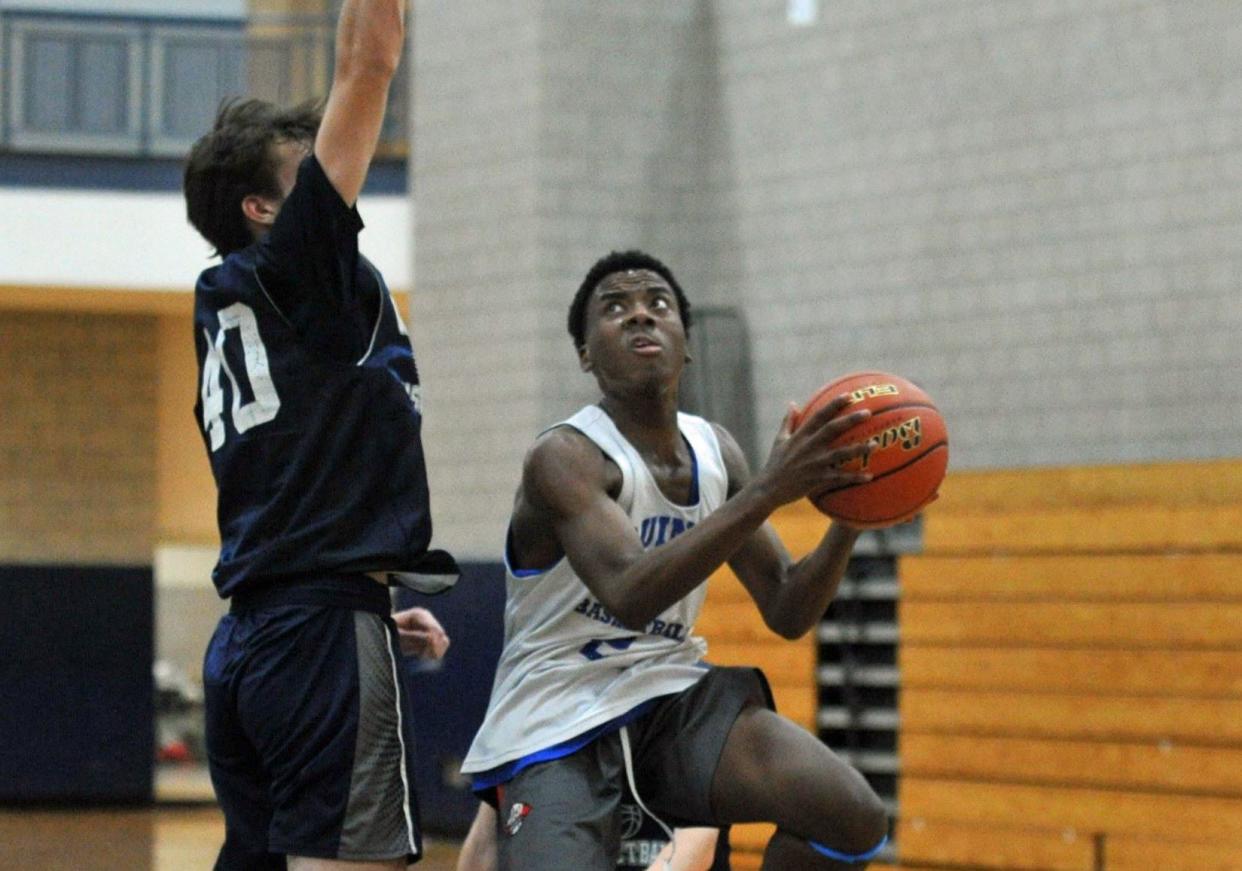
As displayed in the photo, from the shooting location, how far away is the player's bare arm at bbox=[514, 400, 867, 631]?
10.4ft

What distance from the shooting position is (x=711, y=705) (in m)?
3.63

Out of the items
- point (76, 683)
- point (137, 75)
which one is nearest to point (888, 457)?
point (76, 683)

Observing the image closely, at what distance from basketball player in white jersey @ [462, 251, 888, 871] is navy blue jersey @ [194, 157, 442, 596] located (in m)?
0.39

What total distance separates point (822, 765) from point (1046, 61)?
5532mm

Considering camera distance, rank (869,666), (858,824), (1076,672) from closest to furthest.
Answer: (858,824)
(1076,672)
(869,666)

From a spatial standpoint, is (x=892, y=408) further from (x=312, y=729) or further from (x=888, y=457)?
(x=312, y=729)

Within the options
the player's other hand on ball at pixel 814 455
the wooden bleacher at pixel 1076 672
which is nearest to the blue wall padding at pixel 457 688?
the wooden bleacher at pixel 1076 672

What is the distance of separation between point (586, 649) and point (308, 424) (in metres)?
0.78

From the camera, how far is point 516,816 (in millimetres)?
3537

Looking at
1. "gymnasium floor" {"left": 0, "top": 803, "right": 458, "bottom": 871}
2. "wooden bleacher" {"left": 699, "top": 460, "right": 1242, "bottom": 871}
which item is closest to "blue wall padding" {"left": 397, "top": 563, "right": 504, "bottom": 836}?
"gymnasium floor" {"left": 0, "top": 803, "right": 458, "bottom": 871}

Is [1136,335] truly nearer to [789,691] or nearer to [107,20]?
[789,691]

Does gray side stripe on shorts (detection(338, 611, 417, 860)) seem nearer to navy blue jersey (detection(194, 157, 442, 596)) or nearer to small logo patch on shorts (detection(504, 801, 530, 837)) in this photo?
navy blue jersey (detection(194, 157, 442, 596))

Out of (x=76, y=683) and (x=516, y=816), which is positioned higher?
(x=516, y=816)

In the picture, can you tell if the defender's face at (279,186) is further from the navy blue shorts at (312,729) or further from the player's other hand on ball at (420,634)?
the player's other hand on ball at (420,634)
